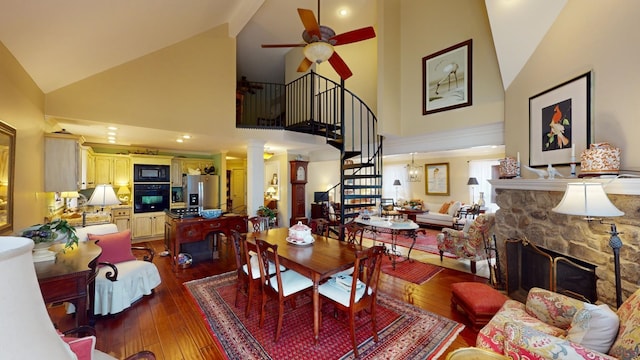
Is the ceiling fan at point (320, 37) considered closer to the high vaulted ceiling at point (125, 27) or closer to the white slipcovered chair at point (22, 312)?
the high vaulted ceiling at point (125, 27)

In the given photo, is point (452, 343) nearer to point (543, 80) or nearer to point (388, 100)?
point (543, 80)

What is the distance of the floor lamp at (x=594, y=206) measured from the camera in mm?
1807

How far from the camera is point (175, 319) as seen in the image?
270 centimetres

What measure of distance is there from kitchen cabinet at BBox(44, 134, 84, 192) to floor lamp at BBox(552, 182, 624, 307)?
5.25 meters

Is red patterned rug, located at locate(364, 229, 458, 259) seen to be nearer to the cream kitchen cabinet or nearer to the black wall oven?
the black wall oven

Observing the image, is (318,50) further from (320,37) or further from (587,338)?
(587,338)

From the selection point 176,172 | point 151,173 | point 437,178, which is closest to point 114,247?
point 151,173

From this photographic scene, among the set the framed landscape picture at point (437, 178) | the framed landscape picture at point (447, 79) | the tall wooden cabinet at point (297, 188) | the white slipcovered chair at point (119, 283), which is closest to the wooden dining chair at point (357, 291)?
the white slipcovered chair at point (119, 283)

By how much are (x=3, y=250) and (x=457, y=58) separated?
5.06 meters

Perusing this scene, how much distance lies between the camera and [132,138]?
16.3 feet

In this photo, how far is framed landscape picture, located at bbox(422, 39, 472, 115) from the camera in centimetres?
404

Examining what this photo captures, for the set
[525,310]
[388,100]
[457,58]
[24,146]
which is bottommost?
[525,310]

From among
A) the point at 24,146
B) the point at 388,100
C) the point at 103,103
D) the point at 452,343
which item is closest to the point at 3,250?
the point at 452,343

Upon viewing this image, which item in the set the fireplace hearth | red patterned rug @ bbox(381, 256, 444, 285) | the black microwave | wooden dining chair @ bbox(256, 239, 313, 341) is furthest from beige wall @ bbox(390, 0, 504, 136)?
the black microwave
